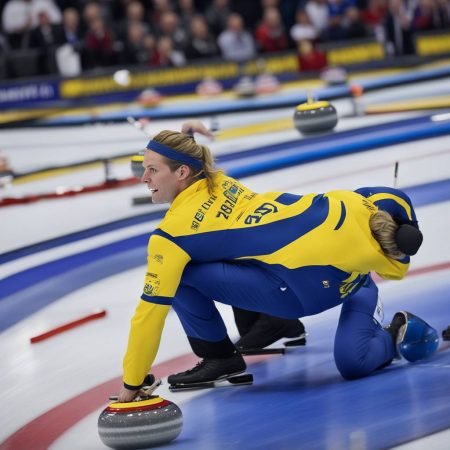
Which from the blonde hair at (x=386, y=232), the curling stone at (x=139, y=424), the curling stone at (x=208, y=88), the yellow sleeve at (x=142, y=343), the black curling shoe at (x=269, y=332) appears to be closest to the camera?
the curling stone at (x=139, y=424)

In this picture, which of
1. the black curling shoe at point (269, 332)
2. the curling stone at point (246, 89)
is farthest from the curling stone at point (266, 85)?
the black curling shoe at point (269, 332)

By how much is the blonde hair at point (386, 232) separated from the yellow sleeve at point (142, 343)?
937 mm

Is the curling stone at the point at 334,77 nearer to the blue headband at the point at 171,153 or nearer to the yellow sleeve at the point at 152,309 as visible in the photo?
the blue headband at the point at 171,153

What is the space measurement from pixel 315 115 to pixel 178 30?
949cm

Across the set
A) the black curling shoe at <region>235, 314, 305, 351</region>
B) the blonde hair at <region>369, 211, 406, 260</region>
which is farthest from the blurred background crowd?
the blonde hair at <region>369, 211, 406, 260</region>

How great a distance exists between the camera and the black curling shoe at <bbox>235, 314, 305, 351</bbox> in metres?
5.54

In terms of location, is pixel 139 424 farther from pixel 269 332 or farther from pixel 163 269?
pixel 269 332

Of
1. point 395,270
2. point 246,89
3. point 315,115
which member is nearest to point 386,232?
point 395,270

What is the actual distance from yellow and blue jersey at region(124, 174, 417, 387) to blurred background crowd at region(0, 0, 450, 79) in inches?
512

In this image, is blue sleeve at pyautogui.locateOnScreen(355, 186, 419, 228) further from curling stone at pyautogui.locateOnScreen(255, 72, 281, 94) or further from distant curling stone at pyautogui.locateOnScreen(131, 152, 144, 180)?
curling stone at pyautogui.locateOnScreen(255, 72, 281, 94)

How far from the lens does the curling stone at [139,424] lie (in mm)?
4293

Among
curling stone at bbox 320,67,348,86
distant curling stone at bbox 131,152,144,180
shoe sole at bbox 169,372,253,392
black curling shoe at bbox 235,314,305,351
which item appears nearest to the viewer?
shoe sole at bbox 169,372,253,392

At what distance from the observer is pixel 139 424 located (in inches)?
169

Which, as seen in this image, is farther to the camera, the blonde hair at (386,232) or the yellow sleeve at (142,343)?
the blonde hair at (386,232)
